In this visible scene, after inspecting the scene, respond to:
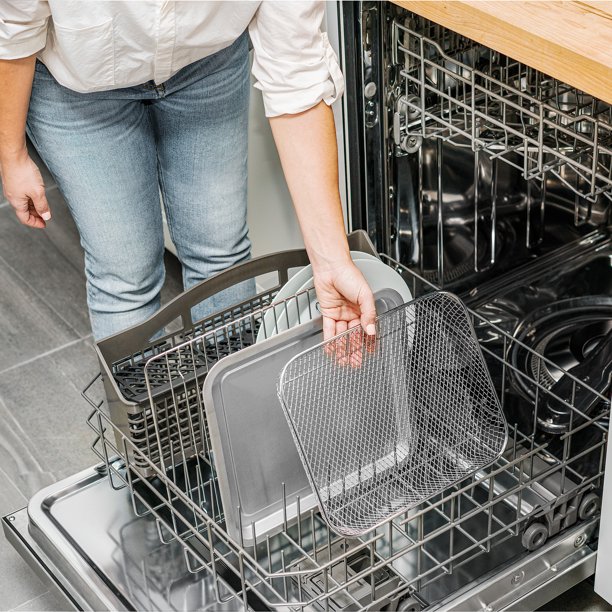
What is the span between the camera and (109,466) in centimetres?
120

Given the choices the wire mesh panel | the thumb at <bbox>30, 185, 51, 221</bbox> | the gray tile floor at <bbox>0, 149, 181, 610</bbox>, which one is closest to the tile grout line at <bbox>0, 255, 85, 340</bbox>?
the gray tile floor at <bbox>0, 149, 181, 610</bbox>

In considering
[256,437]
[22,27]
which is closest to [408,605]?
[256,437]

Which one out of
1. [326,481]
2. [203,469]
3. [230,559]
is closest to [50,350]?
[203,469]

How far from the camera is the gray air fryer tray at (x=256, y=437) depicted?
105 cm

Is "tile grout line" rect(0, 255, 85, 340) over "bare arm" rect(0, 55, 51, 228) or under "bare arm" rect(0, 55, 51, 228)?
under

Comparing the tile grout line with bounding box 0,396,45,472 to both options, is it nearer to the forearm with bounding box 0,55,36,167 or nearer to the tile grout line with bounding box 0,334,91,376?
the tile grout line with bounding box 0,334,91,376

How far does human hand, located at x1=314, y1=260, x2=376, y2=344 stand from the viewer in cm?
104

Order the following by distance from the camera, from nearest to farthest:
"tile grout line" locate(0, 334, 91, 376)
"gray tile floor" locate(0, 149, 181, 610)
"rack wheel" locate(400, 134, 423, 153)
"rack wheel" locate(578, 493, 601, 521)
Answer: "rack wheel" locate(578, 493, 601, 521) → "rack wheel" locate(400, 134, 423, 153) → "gray tile floor" locate(0, 149, 181, 610) → "tile grout line" locate(0, 334, 91, 376)

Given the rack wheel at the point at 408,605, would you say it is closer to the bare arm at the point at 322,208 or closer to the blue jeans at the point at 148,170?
the bare arm at the point at 322,208

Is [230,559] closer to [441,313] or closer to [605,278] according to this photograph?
[441,313]

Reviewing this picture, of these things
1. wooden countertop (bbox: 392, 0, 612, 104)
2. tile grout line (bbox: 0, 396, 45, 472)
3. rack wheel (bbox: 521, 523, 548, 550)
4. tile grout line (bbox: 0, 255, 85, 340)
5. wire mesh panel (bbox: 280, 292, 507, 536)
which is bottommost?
tile grout line (bbox: 0, 396, 45, 472)

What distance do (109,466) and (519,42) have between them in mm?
665

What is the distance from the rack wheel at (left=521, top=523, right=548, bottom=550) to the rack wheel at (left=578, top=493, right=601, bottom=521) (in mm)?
55

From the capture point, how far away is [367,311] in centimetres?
104
